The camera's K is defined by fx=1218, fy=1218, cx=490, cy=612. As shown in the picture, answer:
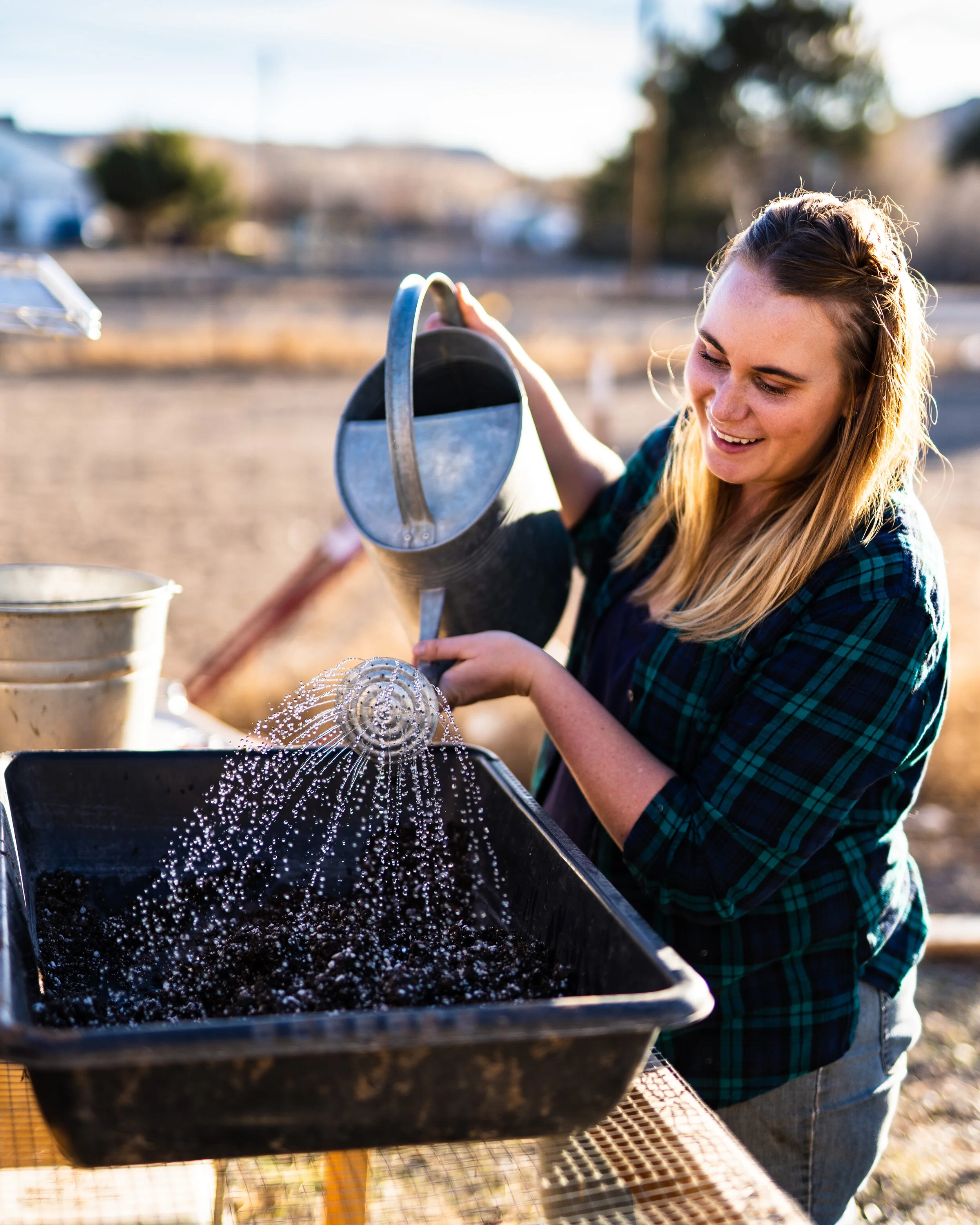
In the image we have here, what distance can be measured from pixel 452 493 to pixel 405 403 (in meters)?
0.19

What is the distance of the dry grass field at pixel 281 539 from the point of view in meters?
2.78

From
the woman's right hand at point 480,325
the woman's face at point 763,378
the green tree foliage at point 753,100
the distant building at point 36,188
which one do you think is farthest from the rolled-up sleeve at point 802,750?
the distant building at point 36,188

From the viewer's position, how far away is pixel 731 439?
1.42 m

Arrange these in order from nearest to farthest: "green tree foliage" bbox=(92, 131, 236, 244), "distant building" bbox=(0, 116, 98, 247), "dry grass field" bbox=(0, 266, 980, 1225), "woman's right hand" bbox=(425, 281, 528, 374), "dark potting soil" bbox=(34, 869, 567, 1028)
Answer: "dark potting soil" bbox=(34, 869, 567, 1028) → "woman's right hand" bbox=(425, 281, 528, 374) → "dry grass field" bbox=(0, 266, 980, 1225) → "green tree foliage" bbox=(92, 131, 236, 244) → "distant building" bbox=(0, 116, 98, 247)

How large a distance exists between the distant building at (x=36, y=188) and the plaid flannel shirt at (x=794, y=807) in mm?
37814

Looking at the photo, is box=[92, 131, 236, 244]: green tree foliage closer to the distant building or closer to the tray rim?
the distant building

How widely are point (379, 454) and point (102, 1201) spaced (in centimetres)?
95

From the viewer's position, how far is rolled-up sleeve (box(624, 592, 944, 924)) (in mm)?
1275

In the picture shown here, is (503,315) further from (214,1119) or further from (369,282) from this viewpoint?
(214,1119)

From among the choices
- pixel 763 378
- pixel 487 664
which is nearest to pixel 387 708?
pixel 487 664

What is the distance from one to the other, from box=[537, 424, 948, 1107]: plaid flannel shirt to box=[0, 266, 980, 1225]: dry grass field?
47.1 inches

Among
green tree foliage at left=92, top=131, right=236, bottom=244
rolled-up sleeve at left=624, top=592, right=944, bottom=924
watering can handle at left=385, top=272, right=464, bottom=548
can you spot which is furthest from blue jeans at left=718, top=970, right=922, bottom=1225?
green tree foliage at left=92, top=131, right=236, bottom=244

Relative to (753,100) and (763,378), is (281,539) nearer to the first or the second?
(763,378)

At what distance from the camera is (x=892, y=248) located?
4.65ft
